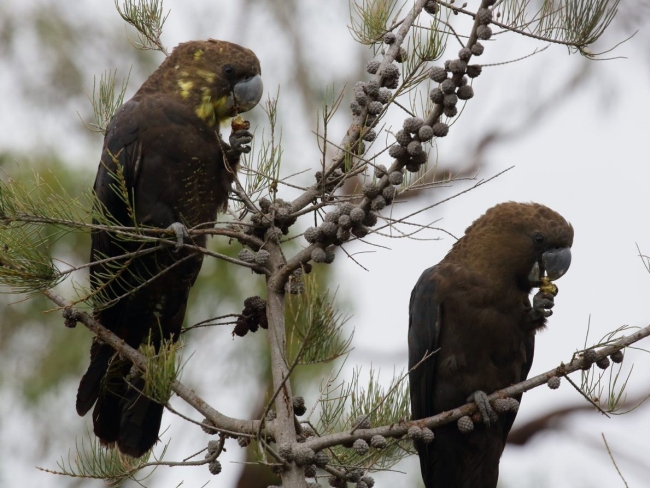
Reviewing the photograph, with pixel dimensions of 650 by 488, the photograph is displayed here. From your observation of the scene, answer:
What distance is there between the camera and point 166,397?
2621mm

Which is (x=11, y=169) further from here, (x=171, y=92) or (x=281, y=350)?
(x=281, y=350)

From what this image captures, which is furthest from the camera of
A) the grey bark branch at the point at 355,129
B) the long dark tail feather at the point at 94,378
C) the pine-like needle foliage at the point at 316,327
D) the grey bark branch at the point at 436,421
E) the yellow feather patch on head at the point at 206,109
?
the yellow feather patch on head at the point at 206,109

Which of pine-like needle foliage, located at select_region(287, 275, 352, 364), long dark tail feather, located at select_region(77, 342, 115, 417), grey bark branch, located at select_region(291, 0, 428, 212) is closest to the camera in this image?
pine-like needle foliage, located at select_region(287, 275, 352, 364)

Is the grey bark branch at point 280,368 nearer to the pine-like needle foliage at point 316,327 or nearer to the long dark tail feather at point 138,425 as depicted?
the pine-like needle foliage at point 316,327

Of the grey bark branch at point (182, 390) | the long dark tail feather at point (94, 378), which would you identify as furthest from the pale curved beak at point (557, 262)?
the long dark tail feather at point (94, 378)

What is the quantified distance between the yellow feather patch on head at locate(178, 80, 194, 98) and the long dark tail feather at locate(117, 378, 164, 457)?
1211mm

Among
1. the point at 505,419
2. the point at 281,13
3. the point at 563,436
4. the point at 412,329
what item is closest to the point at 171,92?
the point at 412,329

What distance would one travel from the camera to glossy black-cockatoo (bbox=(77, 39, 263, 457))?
3.46 metres

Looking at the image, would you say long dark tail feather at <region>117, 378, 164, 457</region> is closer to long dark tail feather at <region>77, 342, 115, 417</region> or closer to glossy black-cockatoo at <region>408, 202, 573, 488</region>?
long dark tail feather at <region>77, 342, 115, 417</region>

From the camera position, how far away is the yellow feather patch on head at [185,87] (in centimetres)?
369

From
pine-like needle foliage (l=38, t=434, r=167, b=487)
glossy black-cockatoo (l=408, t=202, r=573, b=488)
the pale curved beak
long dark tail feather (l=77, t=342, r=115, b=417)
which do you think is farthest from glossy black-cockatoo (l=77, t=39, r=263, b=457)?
the pale curved beak

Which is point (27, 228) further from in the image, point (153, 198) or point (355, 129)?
point (355, 129)

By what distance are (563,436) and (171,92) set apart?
14.0ft

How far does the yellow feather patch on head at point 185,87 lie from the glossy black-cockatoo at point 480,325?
4.17 ft
